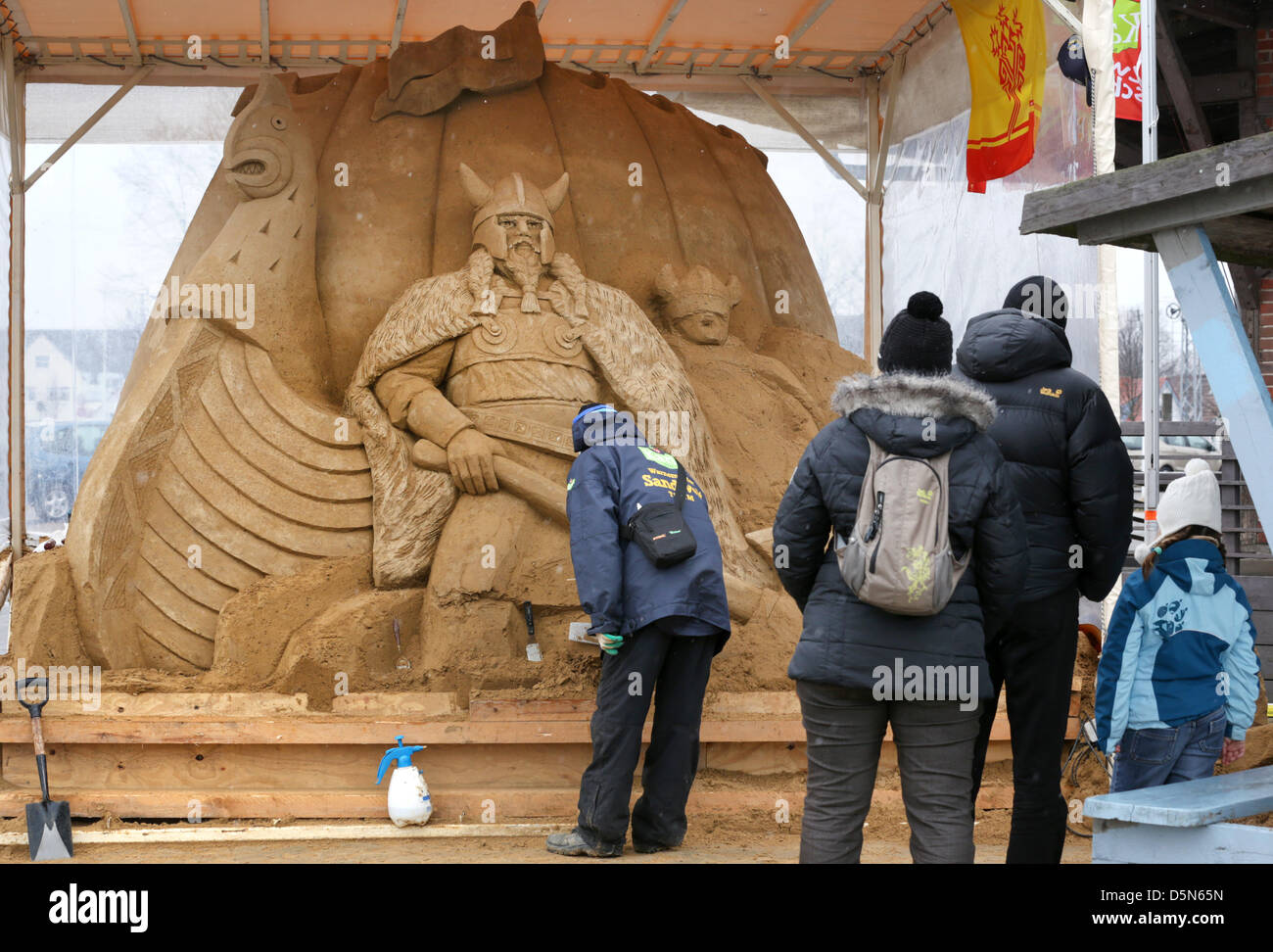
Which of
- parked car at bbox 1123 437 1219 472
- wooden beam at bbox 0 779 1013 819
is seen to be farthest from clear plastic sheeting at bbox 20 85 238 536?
parked car at bbox 1123 437 1219 472

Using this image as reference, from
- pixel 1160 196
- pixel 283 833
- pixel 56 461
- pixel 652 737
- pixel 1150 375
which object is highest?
pixel 1160 196

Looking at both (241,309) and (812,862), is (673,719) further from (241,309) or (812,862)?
(241,309)

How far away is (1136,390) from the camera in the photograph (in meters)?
12.7

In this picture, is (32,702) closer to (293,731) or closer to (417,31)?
(293,731)

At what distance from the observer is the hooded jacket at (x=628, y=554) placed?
4.12 m

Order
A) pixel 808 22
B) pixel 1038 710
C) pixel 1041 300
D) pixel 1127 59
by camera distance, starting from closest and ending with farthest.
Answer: pixel 1038 710
pixel 1041 300
pixel 1127 59
pixel 808 22

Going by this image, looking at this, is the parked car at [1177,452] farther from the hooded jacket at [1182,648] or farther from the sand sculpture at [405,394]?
the hooded jacket at [1182,648]

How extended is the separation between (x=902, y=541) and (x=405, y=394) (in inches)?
132

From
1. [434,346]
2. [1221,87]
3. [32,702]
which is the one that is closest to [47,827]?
[32,702]

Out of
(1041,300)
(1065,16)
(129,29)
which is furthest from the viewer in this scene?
(129,29)

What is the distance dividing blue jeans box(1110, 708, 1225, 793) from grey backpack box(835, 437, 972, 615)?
3.65 ft

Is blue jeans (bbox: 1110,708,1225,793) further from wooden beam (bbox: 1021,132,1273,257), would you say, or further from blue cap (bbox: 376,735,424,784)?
blue cap (bbox: 376,735,424,784)

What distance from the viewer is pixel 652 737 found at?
436 cm

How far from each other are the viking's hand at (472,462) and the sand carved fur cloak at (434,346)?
12cm
